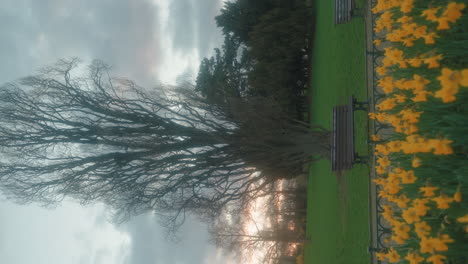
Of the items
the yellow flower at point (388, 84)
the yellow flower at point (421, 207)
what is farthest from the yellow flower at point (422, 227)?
the yellow flower at point (388, 84)

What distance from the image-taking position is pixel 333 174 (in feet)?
43.7

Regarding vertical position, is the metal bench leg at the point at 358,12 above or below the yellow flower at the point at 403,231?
above

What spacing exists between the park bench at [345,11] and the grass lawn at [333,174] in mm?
670

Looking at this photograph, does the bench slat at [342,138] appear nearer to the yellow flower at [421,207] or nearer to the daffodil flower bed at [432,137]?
the daffodil flower bed at [432,137]

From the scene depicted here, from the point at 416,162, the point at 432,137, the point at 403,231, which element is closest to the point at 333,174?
the point at 403,231

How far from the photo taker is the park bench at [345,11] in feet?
33.5

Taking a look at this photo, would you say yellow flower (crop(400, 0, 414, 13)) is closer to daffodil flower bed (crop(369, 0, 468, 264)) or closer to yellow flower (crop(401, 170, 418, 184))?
daffodil flower bed (crop(369, 0, 468, 264))

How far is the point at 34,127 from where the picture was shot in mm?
12164

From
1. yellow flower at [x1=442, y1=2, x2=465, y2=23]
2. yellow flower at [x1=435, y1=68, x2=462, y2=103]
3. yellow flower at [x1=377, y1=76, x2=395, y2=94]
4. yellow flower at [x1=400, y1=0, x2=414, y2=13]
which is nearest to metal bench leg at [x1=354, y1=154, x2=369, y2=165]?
yellow flower at [x1=377, y1=76, x2=395, y2=94]

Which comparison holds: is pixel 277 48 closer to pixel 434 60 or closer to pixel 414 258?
pixel 434 60

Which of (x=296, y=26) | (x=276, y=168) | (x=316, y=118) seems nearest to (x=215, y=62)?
(x=296, y=26)

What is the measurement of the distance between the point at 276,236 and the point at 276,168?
11.0m

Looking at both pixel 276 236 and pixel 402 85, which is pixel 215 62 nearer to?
pixel 276 236

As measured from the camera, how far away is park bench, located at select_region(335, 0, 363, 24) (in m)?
10.2
